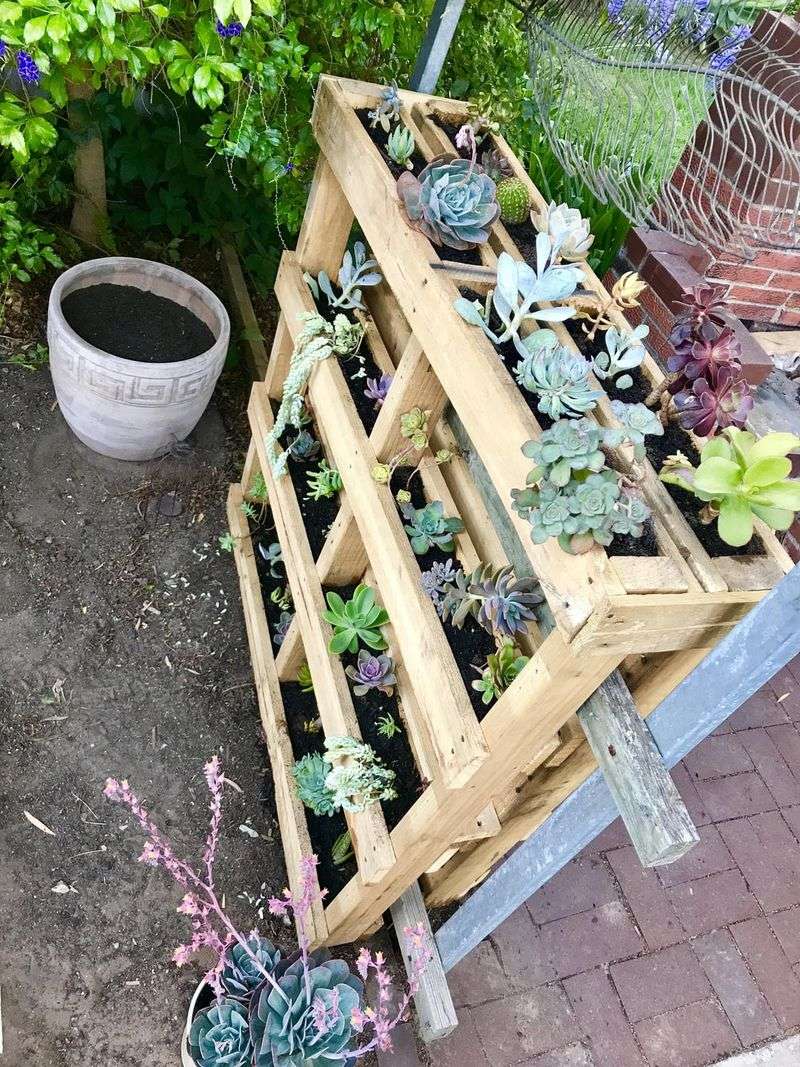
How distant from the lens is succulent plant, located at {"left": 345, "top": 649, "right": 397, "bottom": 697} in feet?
6.32

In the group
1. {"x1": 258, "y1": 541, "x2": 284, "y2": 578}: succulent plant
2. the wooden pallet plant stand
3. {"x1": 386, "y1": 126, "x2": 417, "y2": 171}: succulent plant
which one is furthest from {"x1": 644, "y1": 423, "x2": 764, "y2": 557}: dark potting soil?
{"x1": 258, "y1": 541, "x2": 284, "y2": 578}: succulent plant

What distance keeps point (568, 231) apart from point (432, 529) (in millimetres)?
656

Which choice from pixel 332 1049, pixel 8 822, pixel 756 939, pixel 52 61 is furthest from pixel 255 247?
pixel 756 939

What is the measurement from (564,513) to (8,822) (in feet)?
5.82

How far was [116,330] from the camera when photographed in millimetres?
2727

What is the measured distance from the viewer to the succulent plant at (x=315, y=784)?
2031 millimetres

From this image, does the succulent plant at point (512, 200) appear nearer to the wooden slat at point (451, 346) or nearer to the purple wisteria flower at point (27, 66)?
the wooden slat at point (451, 346)

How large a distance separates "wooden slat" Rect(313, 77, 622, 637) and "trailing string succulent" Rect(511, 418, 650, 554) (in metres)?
0.05

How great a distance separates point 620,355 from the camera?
5.15ft

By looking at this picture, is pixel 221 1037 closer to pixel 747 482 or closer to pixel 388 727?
pixel 388 727

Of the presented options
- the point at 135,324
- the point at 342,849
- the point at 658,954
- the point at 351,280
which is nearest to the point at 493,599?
the point at 342,849

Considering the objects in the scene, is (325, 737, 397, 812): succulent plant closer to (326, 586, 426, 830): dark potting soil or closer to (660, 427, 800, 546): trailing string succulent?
(326, 586, 426, 830): dark potting soil

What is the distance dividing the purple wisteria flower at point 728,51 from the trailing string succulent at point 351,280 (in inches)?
35.0

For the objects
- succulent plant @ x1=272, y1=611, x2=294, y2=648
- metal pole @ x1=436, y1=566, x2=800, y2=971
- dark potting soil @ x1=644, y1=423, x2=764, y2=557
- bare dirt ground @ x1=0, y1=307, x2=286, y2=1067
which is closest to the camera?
metal pole @ x1=436, y1=566, x2=800, y2=971
